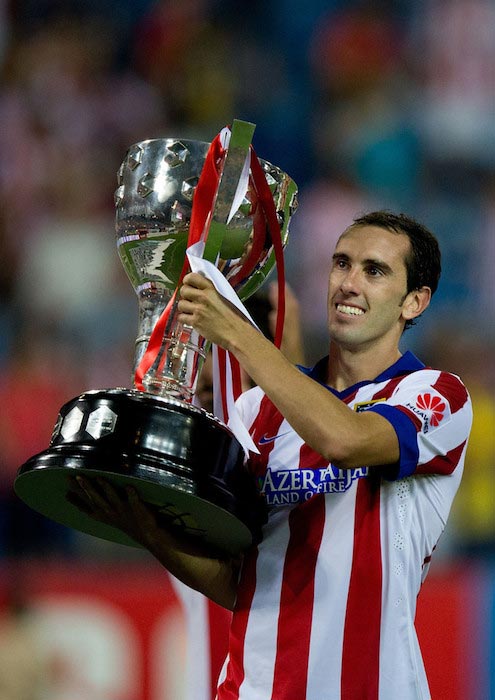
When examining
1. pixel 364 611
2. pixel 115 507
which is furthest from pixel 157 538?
pixel 364 611

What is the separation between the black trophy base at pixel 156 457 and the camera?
1942 mm

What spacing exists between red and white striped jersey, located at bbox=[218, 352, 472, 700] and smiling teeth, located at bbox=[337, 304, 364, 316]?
16 cm

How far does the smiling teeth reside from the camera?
2256 mm

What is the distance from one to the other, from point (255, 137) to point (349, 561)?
4.15 meters

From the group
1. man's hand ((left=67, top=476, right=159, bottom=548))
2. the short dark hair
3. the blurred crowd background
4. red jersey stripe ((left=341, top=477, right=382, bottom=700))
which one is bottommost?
red jersey stripe ((left=341, top=477, right=382, bottom=700))

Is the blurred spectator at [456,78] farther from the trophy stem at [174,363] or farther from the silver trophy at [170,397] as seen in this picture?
the trophy stem at [174,363]

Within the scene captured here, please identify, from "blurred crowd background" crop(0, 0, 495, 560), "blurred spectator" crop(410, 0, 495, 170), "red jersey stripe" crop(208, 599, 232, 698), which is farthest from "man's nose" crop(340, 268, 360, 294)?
"blurred spectator" crop(410, 0, 495, 170)

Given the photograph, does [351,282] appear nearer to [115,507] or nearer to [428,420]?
[428,420]

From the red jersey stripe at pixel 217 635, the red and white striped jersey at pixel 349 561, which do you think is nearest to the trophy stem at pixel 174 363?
the red and white striped jersey at pixel 349 561

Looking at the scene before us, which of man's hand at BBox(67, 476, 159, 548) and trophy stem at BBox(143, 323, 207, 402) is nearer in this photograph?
man's hand at BBox(67, 476, 159, 548)

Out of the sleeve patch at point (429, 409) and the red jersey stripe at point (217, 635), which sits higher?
the sleeve patch at point (429, 409)

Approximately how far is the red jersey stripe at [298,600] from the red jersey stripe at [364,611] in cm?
7

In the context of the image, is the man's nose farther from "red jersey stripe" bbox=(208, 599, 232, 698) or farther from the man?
"red jersey stripe" bbox=(208, 599, 232, 698)

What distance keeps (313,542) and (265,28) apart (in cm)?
488
